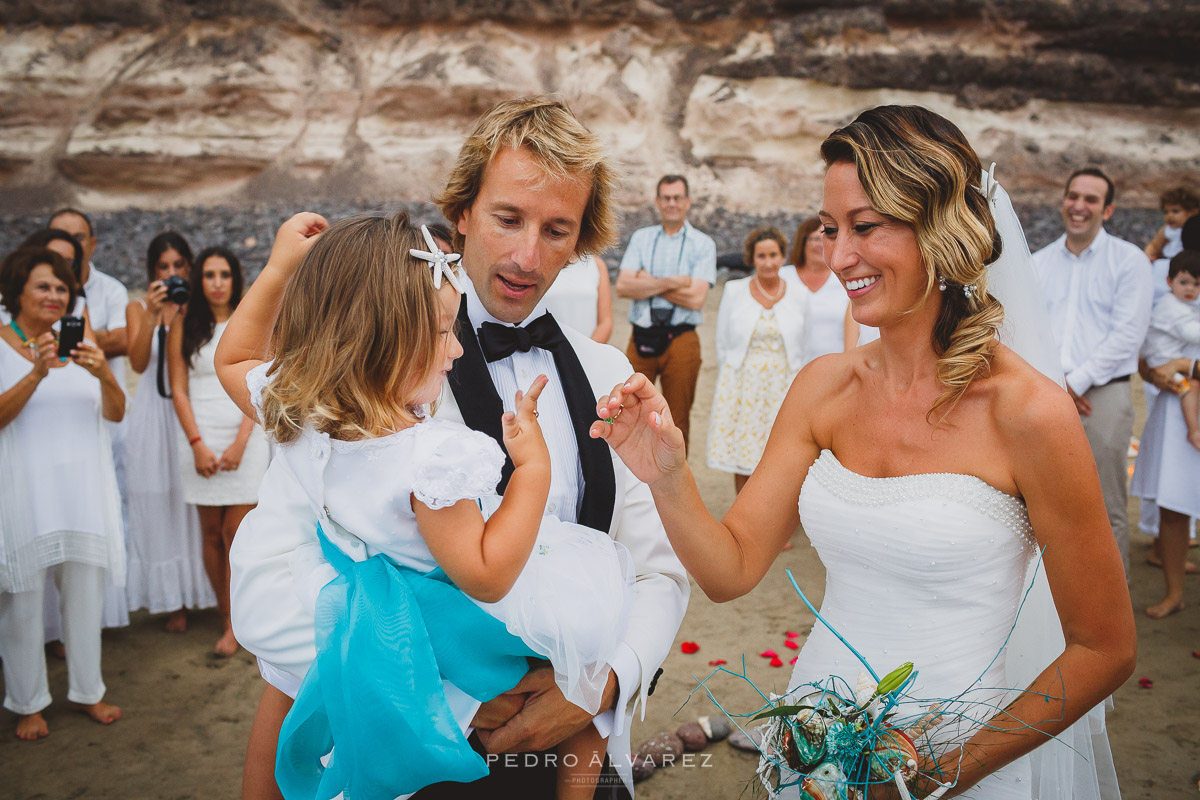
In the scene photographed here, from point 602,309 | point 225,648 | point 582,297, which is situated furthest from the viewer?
point 602,309

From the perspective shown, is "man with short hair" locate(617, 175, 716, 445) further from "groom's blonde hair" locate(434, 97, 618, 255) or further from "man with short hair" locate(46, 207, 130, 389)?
"groom's blonde hair" locate(434, 97, 618, 255)

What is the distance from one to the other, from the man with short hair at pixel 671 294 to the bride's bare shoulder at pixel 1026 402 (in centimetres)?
525

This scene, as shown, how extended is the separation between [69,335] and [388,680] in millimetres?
3360

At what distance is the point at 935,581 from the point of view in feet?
6.68

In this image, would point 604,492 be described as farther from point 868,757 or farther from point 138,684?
point 138,684

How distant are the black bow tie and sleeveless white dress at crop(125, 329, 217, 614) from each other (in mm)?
3911

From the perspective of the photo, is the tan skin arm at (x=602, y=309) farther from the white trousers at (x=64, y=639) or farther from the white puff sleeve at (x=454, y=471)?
the white puff sleeve at (x=454, y=471)

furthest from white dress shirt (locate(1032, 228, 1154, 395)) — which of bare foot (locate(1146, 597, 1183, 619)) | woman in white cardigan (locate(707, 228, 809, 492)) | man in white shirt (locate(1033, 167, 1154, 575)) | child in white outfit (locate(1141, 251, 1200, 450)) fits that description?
woman in white cardigan (locate(707, 228, 809, 492))

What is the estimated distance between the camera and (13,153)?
2020 centimetres

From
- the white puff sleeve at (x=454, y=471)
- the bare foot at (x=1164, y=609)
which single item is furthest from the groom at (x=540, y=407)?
the bare foot at (x=1164, y=609)

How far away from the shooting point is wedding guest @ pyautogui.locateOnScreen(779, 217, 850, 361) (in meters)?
6.84

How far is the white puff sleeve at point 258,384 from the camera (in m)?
1.93

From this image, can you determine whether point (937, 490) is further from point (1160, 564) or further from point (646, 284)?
point (646, 284)

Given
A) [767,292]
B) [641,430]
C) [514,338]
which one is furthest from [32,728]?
[767,292]
